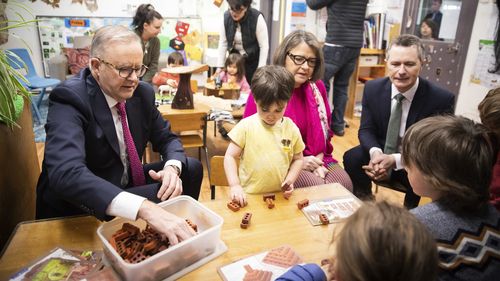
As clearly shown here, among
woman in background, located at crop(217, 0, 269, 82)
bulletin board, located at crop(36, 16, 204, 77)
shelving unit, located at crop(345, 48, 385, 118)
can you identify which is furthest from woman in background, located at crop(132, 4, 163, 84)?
shelving unit, located at crop(345, 48, 385, 118)

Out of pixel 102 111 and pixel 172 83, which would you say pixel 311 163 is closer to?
pixel 102 111

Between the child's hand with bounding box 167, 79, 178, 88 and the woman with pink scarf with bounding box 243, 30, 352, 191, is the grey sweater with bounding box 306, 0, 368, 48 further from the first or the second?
the woman with pink scarf with bounding box 243, 30, 352, 191

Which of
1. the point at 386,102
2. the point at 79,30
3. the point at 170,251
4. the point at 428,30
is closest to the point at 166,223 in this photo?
the point at 170,251

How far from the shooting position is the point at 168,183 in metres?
1.38

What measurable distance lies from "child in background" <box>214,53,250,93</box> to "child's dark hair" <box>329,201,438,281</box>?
2.98m

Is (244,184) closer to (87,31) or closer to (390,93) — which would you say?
(390,93)

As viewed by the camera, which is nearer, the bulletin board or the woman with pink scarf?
the woman with pink scarf

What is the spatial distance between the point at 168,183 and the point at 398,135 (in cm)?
138

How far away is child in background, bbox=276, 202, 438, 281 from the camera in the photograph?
649 mm

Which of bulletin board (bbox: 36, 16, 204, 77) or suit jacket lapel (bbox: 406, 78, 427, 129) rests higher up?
bulletin board (bbox: 36, 16, 204, 77)

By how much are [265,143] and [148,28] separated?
2.39 metres

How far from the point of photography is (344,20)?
147 inches

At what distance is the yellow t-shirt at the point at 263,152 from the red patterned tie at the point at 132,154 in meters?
0.42

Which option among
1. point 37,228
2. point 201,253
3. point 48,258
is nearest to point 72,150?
point 37,228
